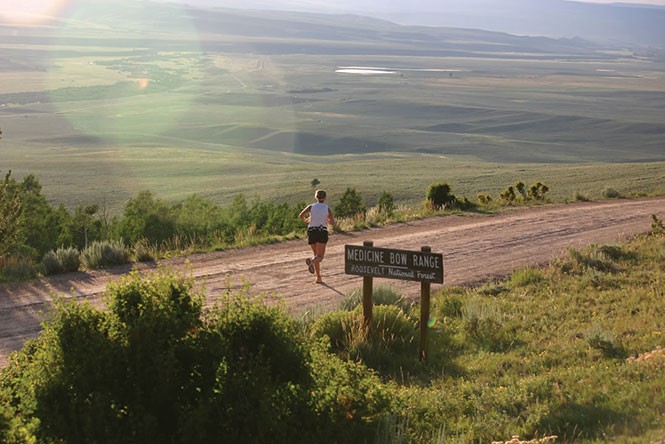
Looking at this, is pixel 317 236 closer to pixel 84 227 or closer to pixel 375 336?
pixel 375 336

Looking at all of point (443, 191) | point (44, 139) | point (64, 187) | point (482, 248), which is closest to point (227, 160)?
point (64, 187)

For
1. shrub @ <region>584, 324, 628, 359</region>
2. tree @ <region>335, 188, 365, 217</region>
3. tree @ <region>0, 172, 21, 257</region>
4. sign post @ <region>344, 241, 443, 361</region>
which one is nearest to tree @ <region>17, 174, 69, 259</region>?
tree @ <region>335, 188, 365, 217</region>

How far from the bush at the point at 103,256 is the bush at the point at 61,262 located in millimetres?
235

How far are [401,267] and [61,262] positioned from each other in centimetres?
760

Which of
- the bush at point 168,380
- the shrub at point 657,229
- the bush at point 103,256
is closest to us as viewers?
the bush at point 168,380

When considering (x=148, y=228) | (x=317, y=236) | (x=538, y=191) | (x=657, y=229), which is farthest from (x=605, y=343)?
(x=538, y=191)

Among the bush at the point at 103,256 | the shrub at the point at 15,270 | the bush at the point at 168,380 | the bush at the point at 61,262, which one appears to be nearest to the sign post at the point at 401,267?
the bush at the point at 168,380

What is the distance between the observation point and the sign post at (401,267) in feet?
32.4

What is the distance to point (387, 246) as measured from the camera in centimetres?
1845

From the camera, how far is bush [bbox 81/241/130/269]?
622 inches

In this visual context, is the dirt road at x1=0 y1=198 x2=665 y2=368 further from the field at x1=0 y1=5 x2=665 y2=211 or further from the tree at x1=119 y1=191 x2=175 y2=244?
the field at x1=0 y1=5 x2=665 y2=211

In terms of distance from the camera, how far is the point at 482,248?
1822 cm

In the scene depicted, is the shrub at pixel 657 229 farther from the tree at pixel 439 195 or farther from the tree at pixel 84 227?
the tree at pixel 84 227

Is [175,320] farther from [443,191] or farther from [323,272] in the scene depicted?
[443,191]
